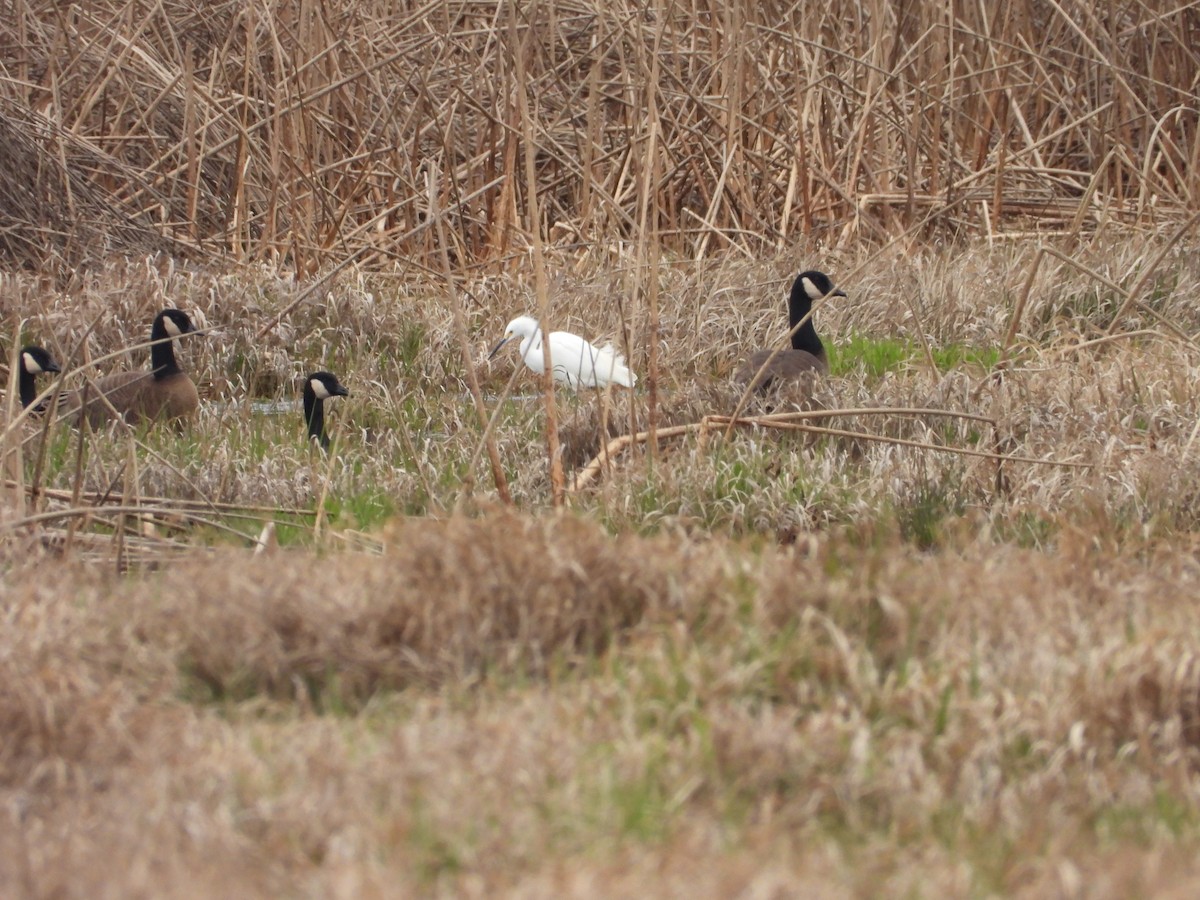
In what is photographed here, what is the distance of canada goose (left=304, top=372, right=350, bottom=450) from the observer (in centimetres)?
613

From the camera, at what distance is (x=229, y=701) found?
8.55ft

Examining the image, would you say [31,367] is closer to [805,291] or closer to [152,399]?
[152,399]

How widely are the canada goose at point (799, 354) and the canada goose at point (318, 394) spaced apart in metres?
1.56

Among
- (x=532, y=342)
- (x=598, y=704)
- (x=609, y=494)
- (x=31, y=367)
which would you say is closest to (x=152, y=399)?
(x=31, y=367)

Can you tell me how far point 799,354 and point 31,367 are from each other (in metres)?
3.07

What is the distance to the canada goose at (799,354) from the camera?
20.4 feet

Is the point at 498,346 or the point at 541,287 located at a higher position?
the point at 541,287

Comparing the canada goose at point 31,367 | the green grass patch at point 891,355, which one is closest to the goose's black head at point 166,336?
the canada goose at point 31,367

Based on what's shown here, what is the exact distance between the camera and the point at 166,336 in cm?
655

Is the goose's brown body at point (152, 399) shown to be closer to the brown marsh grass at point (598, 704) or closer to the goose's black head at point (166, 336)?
the goose's black head at point (166, 336)

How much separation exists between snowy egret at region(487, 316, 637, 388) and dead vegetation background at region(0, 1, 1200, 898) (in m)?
0.22

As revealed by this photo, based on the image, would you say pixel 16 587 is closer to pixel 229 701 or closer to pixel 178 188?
pixel 229 701

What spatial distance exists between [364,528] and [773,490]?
1.15 meters

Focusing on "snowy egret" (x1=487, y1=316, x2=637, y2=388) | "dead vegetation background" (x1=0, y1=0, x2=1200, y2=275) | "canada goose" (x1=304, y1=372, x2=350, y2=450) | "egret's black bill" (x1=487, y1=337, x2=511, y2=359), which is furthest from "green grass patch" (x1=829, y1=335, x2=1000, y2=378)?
"canada goose" (x1=304, y1=372, x2=350, y2=450)
